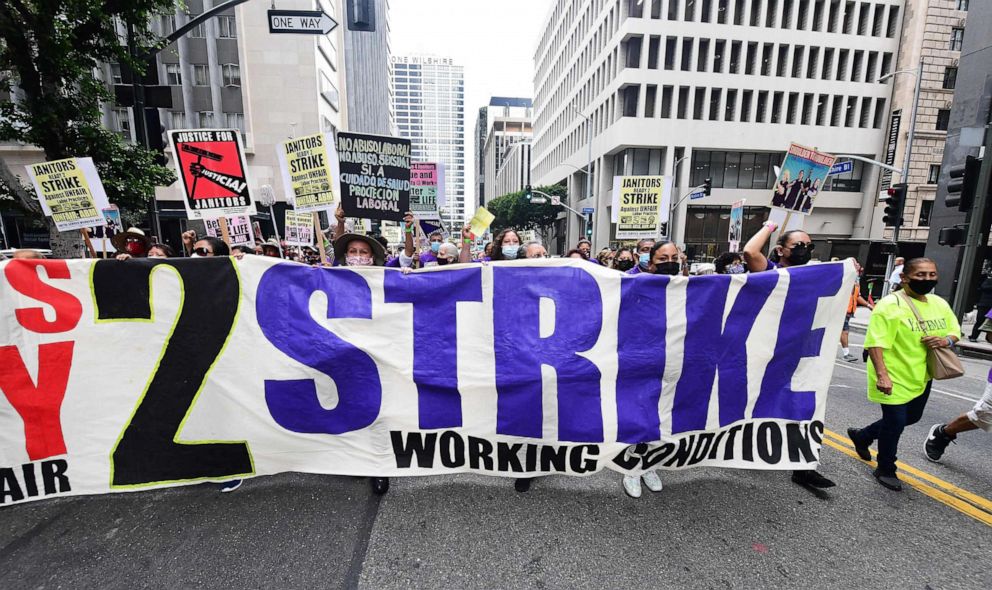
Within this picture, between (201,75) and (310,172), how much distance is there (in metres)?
27.5

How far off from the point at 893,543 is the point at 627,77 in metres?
38.4

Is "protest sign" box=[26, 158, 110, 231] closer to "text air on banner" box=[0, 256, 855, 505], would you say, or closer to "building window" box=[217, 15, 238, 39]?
"text air on banner" box=[0, 256, 855, 505]

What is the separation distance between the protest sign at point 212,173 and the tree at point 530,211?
155ft

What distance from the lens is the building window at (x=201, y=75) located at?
83.0 feet

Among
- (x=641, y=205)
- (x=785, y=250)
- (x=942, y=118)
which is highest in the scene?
(x=942, y=118)

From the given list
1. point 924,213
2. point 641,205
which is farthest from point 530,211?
point 641,205

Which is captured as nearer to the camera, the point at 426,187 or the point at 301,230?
the point at 301,230

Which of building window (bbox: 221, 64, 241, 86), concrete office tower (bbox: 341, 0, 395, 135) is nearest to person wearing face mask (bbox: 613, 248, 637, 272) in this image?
building window (bbox: 221, 64, 241, 86)

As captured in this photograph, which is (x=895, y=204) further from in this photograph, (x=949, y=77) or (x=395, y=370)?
(x=949, y=77)

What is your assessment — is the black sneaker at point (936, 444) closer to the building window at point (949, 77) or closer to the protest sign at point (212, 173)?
the protest sign at point (212, 173)

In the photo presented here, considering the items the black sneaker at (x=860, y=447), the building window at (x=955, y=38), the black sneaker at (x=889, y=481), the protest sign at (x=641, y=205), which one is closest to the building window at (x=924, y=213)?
the building window at (x=955, y=38)

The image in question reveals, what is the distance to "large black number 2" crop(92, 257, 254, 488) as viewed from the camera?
289 cm

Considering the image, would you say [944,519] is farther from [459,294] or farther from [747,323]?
[459,294]

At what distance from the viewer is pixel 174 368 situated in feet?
9.53
